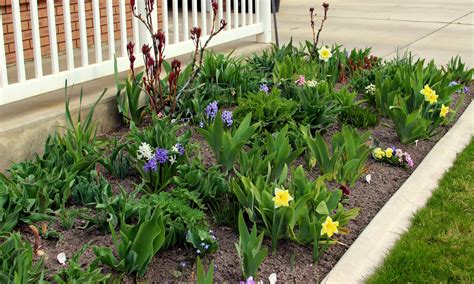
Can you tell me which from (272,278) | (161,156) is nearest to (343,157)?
(161,156)

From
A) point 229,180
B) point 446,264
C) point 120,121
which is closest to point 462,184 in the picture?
point 446,264

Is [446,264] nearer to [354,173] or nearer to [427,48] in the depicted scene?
[354,173]

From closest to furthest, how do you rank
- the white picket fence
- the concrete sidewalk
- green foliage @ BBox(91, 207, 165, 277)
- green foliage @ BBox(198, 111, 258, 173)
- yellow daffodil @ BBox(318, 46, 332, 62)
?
1. green foliage @ BBox(91, 207, 165, 277)
2. green foliage @ BBox(198, 111, 258, 173)
3. the white picket fence
4. yellow daffodil @ BBox(318, 46, 332, 62)
5. the concrete sidewalk

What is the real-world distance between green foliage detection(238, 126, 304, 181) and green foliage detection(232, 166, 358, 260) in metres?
0.15

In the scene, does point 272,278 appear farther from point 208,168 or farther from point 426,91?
point 426,91

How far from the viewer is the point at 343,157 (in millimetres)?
4348

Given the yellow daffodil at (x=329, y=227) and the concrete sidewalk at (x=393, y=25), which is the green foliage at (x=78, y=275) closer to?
the yellow daffodil at (x=329, y=227)

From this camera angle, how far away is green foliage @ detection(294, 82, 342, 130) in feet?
16.0

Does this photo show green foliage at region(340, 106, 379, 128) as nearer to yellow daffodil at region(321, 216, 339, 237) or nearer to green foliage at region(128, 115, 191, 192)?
green foliage at region(128, 115, 191, 192)

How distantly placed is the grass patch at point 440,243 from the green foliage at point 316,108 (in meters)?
0.87

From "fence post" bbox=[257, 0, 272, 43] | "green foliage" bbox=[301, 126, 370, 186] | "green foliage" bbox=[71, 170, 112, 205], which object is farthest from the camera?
"fence post" bbox=[257, 0, 272, 43]

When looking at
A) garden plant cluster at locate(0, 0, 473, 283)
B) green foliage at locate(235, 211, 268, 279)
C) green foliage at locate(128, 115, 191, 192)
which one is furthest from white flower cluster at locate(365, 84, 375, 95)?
green foliage at locate(235, 211, 268, 279)

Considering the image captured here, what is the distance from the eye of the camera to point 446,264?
3494 mm

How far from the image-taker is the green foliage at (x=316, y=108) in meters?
4.88
